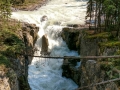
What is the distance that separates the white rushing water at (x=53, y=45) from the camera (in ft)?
124

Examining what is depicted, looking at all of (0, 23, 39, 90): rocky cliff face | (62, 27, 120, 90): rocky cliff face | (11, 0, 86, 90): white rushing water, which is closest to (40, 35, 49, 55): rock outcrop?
(11, 0, 86, 90): white rushing water

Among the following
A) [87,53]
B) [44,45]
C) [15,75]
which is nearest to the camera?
[15,75]

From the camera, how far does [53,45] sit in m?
46.2

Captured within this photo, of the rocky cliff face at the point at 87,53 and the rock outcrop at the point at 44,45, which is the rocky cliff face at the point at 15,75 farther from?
the rocky cliff face at the point at 87,53

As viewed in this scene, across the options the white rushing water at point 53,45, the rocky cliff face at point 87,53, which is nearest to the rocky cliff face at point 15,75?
the white rushing water at point 53,45

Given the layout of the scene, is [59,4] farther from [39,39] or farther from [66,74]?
[66,74]

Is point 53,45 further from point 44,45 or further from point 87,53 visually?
point 87,53

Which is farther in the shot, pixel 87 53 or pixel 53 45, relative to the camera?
pixel 53 45

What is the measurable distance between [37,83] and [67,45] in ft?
35.9

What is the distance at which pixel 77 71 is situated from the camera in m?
37.4

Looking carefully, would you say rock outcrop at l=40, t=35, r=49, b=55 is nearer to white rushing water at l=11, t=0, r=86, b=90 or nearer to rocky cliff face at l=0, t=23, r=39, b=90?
white rushing water at l=11, t=0, r=86, b=90

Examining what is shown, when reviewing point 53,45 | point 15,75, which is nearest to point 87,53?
point 53,45

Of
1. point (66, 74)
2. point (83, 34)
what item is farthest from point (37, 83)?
point (83, 34)

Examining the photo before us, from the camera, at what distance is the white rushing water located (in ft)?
124
